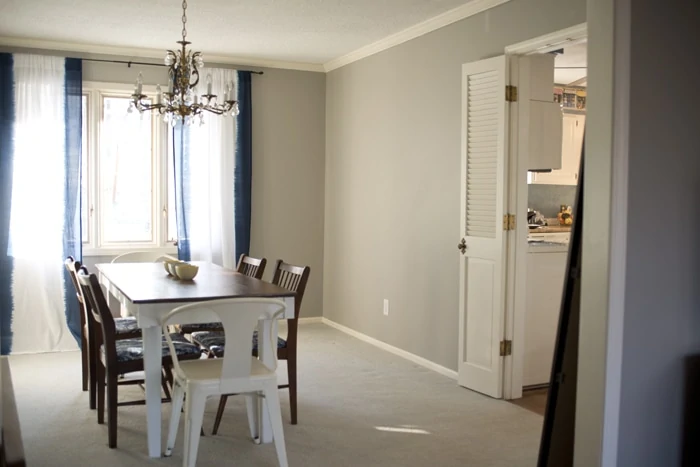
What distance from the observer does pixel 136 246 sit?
21.2 feet

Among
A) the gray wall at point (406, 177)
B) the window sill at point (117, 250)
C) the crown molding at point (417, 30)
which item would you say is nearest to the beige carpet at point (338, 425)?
the gray wall at point (406, 177)

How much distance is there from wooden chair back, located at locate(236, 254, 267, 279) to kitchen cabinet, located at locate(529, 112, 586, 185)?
3488mm

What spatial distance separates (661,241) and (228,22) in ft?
12.0

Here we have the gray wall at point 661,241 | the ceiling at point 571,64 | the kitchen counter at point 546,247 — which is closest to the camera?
the gray wall at point 661,241

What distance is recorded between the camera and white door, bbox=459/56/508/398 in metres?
4.48

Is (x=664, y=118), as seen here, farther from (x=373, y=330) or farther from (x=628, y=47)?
(x=373, y=330)

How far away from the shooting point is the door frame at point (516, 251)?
4.43 metres

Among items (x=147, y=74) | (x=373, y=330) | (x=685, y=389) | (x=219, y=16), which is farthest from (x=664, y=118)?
(x=147, y=74)

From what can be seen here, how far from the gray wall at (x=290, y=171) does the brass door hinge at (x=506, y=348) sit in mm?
2899

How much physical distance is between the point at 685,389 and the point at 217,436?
2.29 meters

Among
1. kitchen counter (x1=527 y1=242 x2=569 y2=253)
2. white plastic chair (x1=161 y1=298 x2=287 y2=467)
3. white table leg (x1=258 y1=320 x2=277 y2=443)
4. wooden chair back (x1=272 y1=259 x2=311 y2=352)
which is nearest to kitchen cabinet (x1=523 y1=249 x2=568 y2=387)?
kitchen counter (x1=527 y1=242 x2=569 y2=253)

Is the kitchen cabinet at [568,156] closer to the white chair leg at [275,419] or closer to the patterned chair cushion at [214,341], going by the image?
the patterned chair cushion at [214,341]

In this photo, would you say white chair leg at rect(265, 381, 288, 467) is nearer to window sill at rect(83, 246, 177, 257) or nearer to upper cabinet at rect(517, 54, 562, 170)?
upper cabinet at rect(517, 54, 562, 170)

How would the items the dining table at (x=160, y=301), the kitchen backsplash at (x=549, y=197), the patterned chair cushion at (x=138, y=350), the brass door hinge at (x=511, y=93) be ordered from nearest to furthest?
the dining table at (x=160, y=301), the patterned chair cushion at (x=138, y=350), the brass door hinge at (x=511, y=93), the kitchen backsplash at (x=549, y=197)
